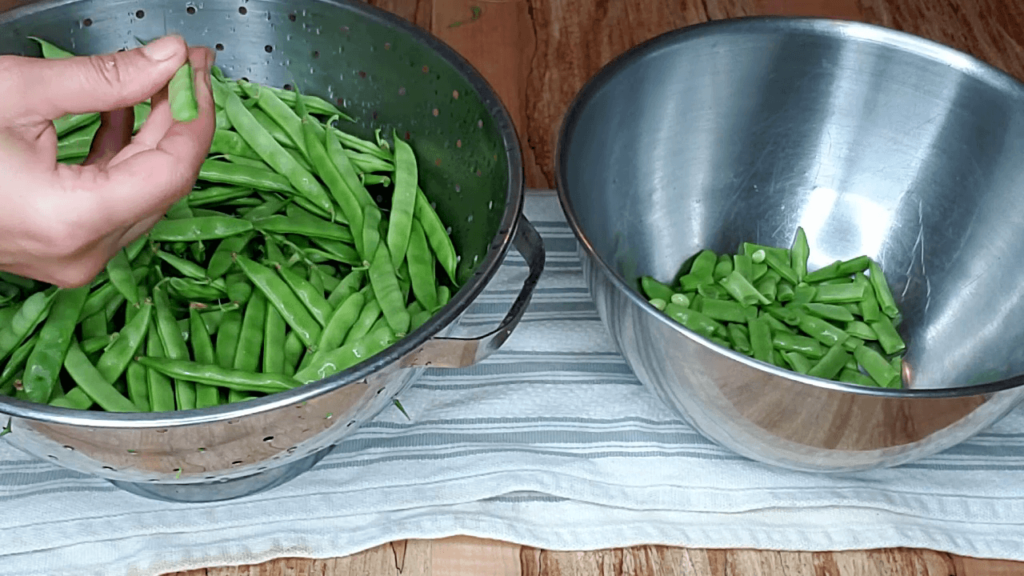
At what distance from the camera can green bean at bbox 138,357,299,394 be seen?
0.91 meters

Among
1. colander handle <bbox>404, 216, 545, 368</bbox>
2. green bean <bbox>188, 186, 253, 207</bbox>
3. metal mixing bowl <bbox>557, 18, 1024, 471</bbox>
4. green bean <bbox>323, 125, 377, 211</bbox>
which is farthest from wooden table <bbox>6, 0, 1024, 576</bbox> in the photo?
colander handle <bbox>404, 216, 545, 368</bbox>

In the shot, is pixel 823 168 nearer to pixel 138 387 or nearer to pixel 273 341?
pixel 273 341

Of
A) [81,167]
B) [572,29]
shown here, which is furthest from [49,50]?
[572,29]

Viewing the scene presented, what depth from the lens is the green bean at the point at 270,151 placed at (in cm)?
111

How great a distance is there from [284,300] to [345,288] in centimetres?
7

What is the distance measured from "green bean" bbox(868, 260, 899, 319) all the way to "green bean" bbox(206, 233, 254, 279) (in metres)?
0.77

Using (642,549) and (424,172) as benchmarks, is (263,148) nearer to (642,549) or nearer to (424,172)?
(424,172)

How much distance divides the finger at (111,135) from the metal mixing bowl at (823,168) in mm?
425

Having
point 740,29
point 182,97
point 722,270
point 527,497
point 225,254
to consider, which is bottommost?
point 527,497

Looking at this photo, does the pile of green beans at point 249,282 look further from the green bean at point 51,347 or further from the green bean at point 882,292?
the green bean at point 882,292

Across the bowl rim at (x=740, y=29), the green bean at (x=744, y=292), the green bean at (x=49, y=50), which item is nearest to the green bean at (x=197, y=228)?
the green bean at (x=49, y=50)

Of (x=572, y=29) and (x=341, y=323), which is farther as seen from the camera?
(x=572, y=29)

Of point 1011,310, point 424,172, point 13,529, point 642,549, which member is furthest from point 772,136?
point 13,529

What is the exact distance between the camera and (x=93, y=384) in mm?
906
